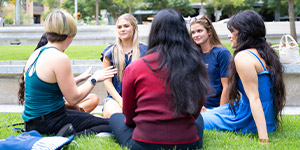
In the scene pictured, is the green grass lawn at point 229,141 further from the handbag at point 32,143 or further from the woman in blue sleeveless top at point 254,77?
the handbag at point 32,143

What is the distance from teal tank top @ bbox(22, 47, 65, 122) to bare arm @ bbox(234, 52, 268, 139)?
1884 mm

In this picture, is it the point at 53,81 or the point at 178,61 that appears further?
the point at 53,81

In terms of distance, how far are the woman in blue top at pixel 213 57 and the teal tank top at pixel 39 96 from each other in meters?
2.14

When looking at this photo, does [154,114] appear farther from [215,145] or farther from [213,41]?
[213,41]

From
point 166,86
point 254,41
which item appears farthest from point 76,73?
point 166,86

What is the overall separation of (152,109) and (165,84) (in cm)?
→ 24

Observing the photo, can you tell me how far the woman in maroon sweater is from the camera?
9.12ft

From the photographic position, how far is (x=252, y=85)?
11.2ft

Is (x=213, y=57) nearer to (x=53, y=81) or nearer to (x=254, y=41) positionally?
(x=254, y=41)

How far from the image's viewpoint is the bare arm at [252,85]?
3.41m

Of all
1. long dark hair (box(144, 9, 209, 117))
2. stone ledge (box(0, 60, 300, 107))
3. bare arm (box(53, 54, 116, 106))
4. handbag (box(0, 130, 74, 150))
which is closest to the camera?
long dark hair (box(144, 9, 209, 117))

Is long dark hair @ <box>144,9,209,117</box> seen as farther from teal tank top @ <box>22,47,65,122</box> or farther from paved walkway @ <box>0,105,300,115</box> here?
paved walkway @ <box>0,105,300,115</box>

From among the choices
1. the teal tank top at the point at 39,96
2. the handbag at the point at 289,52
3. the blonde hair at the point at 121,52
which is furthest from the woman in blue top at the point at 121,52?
the handbag at the point at 289,52

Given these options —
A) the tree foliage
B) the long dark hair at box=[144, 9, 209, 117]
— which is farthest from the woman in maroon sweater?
the tree foliage
